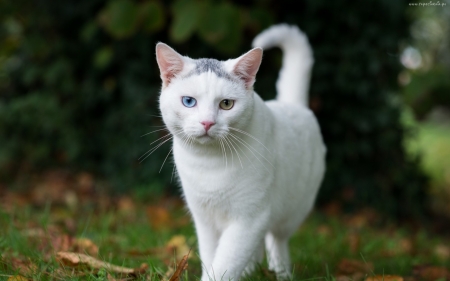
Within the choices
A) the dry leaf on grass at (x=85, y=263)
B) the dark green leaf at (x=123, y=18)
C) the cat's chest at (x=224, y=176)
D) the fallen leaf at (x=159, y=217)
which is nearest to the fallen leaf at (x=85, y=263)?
the dry leaf on grass at (x=85, y=263)

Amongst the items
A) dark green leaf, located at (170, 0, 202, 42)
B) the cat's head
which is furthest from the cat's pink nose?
dark green leaf, located at (170, 0, 202, 42)

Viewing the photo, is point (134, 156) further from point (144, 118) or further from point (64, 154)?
point (64, 154)

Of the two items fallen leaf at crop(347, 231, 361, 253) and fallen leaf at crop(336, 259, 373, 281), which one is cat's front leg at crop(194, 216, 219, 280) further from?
fallen leaf at crop(347, 231, 361, 253)

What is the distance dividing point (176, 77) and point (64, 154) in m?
3.60

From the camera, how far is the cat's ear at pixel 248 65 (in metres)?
2.13

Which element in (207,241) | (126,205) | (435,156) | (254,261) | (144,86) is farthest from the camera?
(435,156)

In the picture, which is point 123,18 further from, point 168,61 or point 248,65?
point 248,65

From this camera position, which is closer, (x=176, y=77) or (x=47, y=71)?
(x=176, y=77)

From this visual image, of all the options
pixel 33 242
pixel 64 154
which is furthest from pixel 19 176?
pixel 33 242

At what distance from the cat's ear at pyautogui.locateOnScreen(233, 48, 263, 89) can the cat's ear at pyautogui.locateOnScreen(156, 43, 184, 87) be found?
0.79ft

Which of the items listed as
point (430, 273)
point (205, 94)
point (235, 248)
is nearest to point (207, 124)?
point (205, 94)

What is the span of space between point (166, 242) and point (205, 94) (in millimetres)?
1499

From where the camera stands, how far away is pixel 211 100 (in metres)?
2.04

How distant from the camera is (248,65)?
2.18 meters
